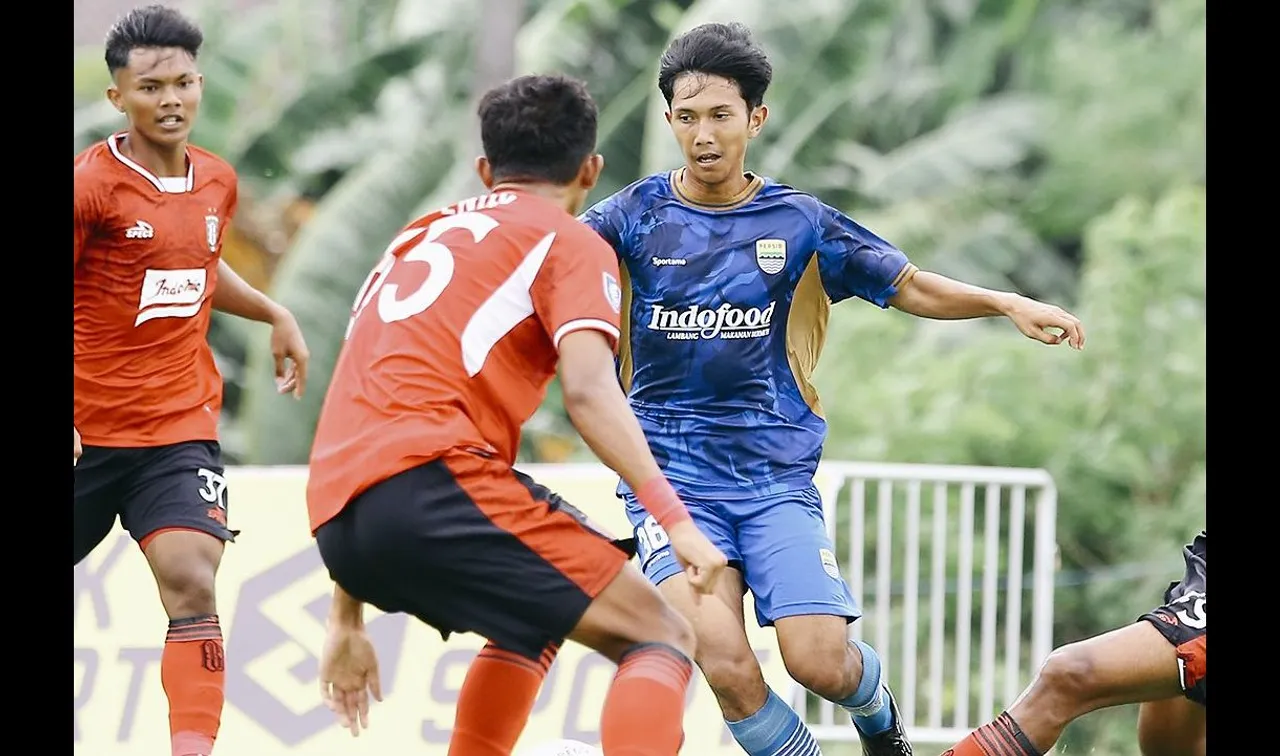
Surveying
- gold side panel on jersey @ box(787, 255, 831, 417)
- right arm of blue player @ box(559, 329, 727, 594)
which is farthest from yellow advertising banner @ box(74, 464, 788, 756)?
right arm of blue player @ box(559, 329, 727, 594)

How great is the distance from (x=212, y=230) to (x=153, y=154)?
32cm

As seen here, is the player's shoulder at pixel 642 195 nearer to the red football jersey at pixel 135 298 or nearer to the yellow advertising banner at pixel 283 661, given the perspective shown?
the red football jersey at pixel 135 298

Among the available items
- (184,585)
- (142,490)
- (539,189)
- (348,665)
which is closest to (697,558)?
(348,665)

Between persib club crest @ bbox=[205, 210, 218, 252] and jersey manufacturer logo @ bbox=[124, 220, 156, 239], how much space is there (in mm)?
231

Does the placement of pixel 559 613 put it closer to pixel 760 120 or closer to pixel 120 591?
pixel 760 120

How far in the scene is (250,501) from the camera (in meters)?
8.29

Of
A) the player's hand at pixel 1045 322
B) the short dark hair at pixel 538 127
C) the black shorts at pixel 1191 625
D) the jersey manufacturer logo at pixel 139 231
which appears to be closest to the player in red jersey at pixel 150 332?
the jersey manufacturer logo at pixel 139 231

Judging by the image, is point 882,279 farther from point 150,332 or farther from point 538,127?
point 150,332

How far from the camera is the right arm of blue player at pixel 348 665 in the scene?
448 centimetres

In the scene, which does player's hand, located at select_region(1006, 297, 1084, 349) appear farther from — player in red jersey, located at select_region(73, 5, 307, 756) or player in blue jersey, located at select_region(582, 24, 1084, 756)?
player in red jersey, located at select_region(73, 5, 307, 756)

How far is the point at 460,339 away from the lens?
4.39m

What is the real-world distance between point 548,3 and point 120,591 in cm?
1228

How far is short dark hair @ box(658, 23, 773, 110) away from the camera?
5547mm
